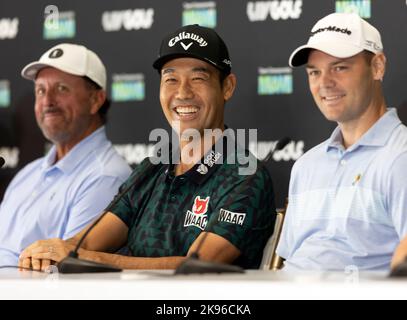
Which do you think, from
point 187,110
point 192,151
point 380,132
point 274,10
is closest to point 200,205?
point 192,151

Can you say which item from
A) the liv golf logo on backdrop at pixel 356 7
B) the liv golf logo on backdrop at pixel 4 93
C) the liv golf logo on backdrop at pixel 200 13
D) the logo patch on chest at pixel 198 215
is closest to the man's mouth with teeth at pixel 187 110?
the logo patch on chest at pixel 198 215

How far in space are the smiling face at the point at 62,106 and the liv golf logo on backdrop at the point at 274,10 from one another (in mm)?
728

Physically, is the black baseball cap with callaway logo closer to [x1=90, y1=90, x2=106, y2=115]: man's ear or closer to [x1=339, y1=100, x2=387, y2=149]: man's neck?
[x1=339, y1=100, x2=387, y2=149]: man's neck

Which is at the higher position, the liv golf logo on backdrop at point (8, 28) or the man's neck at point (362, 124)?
the liv golf logo on backdrop at point (8, 28)

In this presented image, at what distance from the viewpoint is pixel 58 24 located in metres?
3.66

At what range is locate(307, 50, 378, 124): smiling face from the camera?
259 cm

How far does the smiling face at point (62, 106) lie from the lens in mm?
3369

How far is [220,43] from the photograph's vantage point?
9.32ft

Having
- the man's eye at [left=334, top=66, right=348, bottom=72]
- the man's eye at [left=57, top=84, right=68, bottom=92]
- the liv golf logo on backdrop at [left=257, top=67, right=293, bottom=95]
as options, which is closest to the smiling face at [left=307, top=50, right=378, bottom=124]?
the man's eye at [left=334, top=66, right=348, bottom=72]

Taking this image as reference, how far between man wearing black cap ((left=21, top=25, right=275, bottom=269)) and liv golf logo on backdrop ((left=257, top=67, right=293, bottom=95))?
28 cm

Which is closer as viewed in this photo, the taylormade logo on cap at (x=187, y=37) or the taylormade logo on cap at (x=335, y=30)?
the taylormade logo on cap at (x=335, y=30)

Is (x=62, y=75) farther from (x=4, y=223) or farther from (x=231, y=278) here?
(x=231, y=278)

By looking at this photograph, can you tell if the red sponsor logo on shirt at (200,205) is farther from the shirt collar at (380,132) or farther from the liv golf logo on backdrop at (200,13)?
the liv golf logo on backdrop at (200,13)

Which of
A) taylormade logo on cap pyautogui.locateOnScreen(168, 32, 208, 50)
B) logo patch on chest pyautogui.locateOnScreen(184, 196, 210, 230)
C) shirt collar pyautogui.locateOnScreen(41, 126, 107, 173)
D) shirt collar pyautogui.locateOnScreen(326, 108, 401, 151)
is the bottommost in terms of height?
logo patch on chest pyautogui.locateOnScreen(184, 196, 210, 230)
